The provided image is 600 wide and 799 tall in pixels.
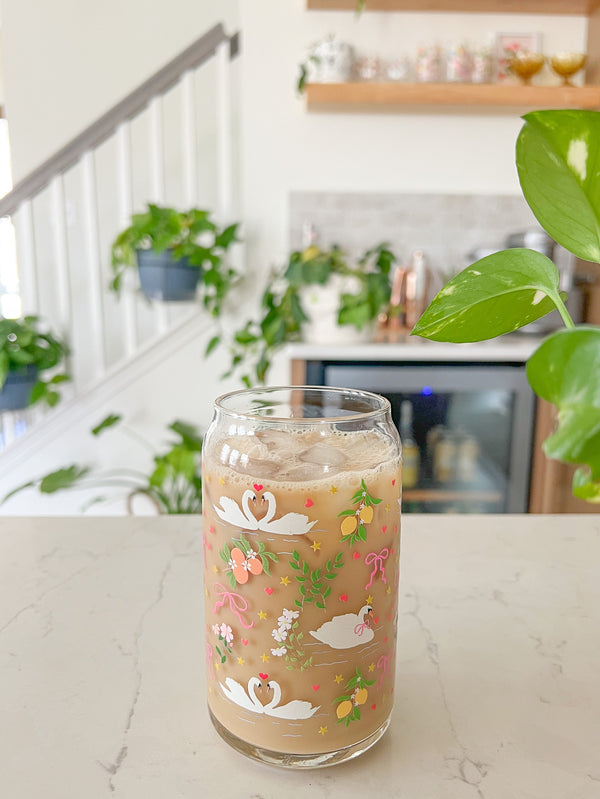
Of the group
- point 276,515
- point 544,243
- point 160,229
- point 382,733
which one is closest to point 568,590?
point 382,733

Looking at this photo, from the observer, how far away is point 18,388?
89.6 inches

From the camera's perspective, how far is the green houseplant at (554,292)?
0.80 ft

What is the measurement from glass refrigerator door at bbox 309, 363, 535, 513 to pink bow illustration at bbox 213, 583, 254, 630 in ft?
5.34

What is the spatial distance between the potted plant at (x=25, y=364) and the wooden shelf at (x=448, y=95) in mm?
1223

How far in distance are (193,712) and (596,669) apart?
0.99ft

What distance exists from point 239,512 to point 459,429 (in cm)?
194

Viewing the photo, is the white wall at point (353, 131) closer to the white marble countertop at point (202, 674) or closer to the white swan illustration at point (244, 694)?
the white marble countertop at point (202, 674)

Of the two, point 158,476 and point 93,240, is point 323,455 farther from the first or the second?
point 93,240

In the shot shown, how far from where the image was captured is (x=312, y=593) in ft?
1.23

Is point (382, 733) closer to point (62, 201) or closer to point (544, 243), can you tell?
point (544, 243)

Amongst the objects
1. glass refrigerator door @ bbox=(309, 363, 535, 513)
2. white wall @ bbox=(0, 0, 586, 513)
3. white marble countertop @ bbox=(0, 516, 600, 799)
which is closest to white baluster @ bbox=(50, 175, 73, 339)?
white wall @ bbox=(0, 0, 586, 513)

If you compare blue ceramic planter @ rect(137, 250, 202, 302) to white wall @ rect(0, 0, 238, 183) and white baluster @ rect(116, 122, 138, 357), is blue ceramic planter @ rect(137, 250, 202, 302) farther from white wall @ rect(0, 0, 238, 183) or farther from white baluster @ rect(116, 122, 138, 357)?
white wall @ rect(0, 0, 238, 183)

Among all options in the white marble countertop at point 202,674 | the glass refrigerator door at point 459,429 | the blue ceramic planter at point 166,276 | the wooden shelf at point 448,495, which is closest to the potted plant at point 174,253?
the blue ceramic planter at point 166,276

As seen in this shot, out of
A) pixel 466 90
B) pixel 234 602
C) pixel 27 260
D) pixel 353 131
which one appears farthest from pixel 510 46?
pixel 234 602
